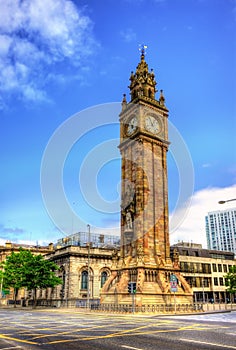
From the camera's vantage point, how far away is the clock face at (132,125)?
177 ft

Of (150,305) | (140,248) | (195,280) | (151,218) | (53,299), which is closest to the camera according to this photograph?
(150,305)

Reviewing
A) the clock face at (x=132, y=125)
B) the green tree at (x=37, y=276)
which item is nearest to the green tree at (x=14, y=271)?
the green tree at (x=37, y=276)

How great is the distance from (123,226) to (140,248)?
22.2 ft

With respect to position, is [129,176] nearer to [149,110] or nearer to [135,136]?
[135,136]

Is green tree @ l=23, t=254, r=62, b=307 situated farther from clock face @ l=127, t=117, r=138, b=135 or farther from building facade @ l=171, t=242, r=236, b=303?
building facade @ l=171, t=242, r=236, b=303

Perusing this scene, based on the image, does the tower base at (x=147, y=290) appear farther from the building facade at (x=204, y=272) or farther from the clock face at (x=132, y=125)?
the building facade at (x=204, y=272)

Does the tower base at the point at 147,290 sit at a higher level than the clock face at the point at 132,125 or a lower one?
lower

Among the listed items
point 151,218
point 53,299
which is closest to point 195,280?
point 53,299

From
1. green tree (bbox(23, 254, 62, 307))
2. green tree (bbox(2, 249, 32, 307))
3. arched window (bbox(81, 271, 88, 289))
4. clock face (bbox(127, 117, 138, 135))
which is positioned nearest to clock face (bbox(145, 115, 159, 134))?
clock face (bbox(127, 117, 138, 135))

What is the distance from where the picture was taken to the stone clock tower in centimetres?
4328

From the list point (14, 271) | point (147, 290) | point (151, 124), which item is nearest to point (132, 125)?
point (151, 124)

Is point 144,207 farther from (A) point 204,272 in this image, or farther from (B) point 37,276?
(A) point 204,272

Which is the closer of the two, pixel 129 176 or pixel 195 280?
pixel 129 176

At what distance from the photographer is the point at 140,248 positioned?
44.4 metres
